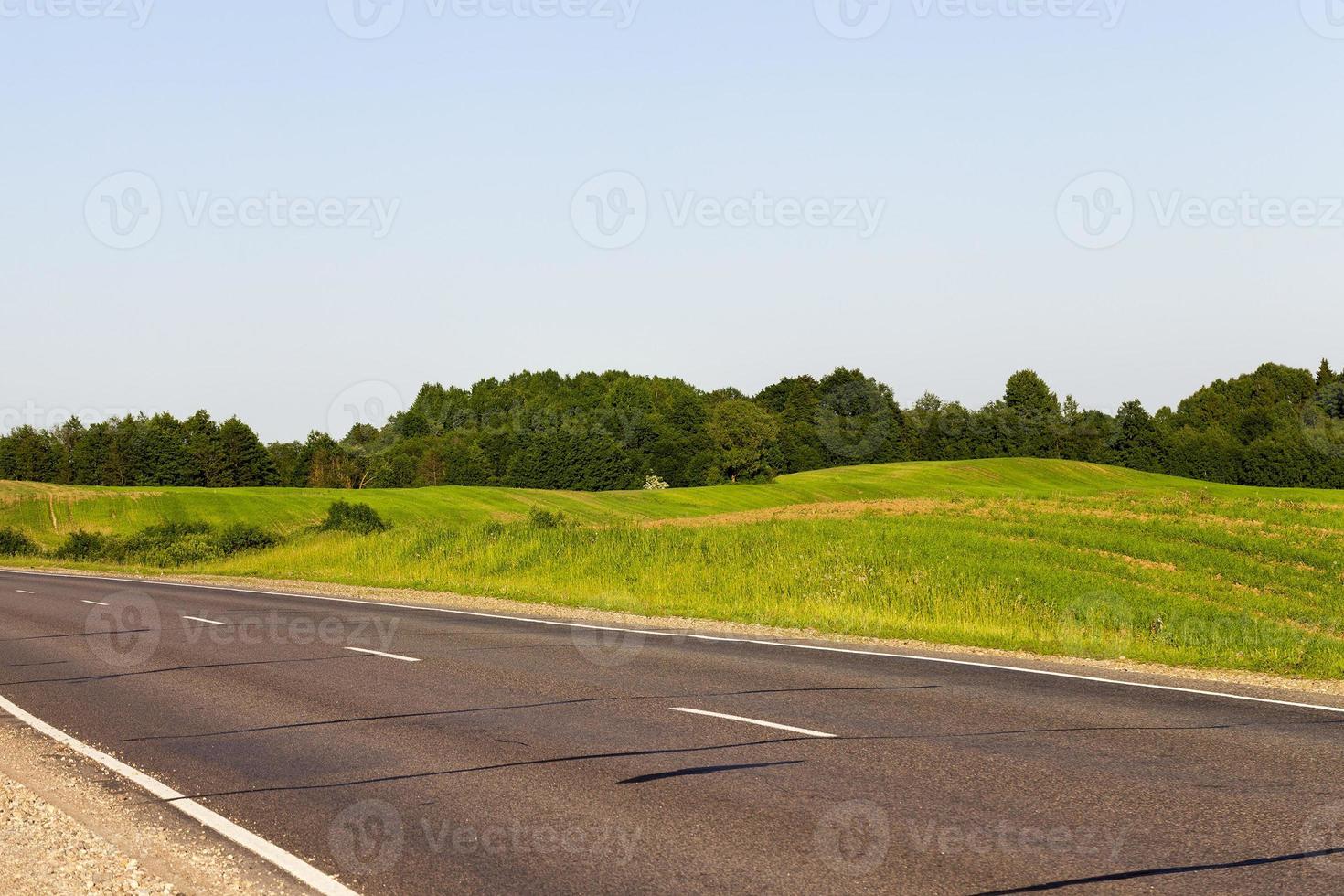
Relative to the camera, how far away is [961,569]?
95.4ft

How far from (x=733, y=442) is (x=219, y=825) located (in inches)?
4861

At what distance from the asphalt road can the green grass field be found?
485 centimetres

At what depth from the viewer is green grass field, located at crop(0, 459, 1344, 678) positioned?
19125 millimetres

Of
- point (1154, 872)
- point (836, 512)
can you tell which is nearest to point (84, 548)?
point (836, 512)

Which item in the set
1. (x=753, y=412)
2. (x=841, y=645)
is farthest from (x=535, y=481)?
(x=841, y=645)

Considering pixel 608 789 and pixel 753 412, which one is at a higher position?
pixel 753 412

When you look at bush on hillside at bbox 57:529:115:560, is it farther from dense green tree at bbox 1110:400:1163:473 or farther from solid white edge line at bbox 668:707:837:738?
dense green tree at bbox 1110:400:1163:473

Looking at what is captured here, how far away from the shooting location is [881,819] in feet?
22.5

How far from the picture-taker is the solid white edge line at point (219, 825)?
6.04m

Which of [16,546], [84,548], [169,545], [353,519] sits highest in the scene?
[353,519]

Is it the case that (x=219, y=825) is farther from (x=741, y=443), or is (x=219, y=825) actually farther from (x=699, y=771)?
(x=741, y=443)

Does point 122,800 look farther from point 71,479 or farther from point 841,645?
point 71,479

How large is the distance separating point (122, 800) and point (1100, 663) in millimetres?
11239

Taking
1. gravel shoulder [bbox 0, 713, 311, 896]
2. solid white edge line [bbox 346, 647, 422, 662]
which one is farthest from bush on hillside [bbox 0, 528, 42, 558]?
gravel shoulder [bbox 0, 713, 311, 896]
